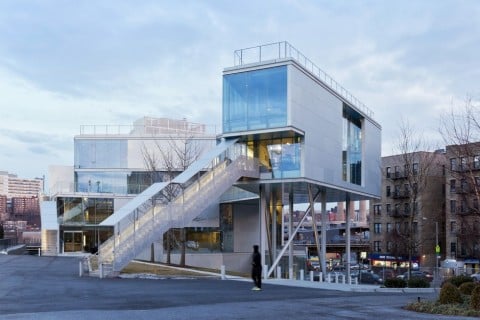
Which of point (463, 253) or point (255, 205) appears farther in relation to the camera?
point (463, 253)

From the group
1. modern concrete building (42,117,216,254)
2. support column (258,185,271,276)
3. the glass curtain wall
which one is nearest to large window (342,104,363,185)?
support column (258,185,271,276)

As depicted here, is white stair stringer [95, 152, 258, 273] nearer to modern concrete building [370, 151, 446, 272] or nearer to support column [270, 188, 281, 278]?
support column [270, 188, 281, 278]

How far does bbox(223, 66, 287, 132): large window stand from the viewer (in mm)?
33847

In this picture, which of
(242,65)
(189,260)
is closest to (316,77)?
(242,65)

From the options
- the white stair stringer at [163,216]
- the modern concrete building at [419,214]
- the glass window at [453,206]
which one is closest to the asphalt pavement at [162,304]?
the white stair stringer at [163,216]

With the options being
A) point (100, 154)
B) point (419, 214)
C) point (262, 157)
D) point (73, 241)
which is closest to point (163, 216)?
point (262, 157)

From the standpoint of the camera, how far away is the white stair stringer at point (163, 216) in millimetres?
29469

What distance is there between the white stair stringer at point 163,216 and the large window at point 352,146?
441 inches

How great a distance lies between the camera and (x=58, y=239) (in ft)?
201

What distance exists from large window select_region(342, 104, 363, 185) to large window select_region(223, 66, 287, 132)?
36.0 feet

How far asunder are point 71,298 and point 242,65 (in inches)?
788

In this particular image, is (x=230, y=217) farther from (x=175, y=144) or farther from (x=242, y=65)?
(x=242, y=65)

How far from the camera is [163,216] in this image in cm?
3080

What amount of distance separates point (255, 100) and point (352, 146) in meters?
13.9
